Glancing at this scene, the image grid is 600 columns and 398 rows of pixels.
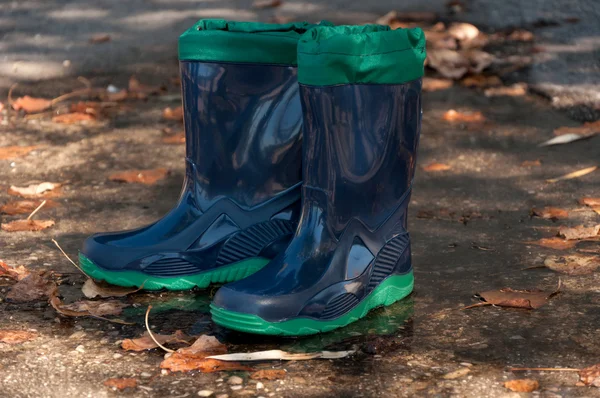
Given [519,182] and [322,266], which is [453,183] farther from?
[322,266]

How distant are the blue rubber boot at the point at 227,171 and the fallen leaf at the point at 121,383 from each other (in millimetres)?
496

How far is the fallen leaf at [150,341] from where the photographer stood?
196 cm

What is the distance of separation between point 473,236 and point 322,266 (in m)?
0.82

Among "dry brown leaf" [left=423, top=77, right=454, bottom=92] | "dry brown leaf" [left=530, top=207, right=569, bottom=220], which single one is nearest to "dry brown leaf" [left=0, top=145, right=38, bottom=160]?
"dry brown leaf" [left=423, top=77, right=454, bottom=92]

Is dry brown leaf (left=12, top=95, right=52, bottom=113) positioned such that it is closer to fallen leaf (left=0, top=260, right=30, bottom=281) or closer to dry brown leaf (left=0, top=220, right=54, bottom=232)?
dry brown leaf (left=0, top=220, right=54, bottom=232)

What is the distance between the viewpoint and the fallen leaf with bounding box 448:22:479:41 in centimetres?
497

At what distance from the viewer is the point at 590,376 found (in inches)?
69.3

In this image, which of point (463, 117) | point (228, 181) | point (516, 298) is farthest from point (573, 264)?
point (463, 117)

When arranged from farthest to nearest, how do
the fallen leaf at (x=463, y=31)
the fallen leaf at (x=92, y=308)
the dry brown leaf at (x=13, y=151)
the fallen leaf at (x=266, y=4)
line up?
the fallen leaf at (x=266, y=4)
the fallen leaf at (x=463, y=31)
the dry brown leaf at (x=13, y=151)
the fallen leaf at (x=92, y=308)

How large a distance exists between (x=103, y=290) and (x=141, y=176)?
1.13m

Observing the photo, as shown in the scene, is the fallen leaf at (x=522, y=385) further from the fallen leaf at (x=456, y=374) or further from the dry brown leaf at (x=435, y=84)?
the dry brown leaf at (x=435, y=84)

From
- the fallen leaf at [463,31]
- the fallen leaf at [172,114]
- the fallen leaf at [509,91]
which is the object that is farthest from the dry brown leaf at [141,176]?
the fallen leaf at [463,31]

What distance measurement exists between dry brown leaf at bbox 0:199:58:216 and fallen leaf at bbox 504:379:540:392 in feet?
6.01

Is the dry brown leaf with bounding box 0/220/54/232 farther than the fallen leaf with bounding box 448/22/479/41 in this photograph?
No
